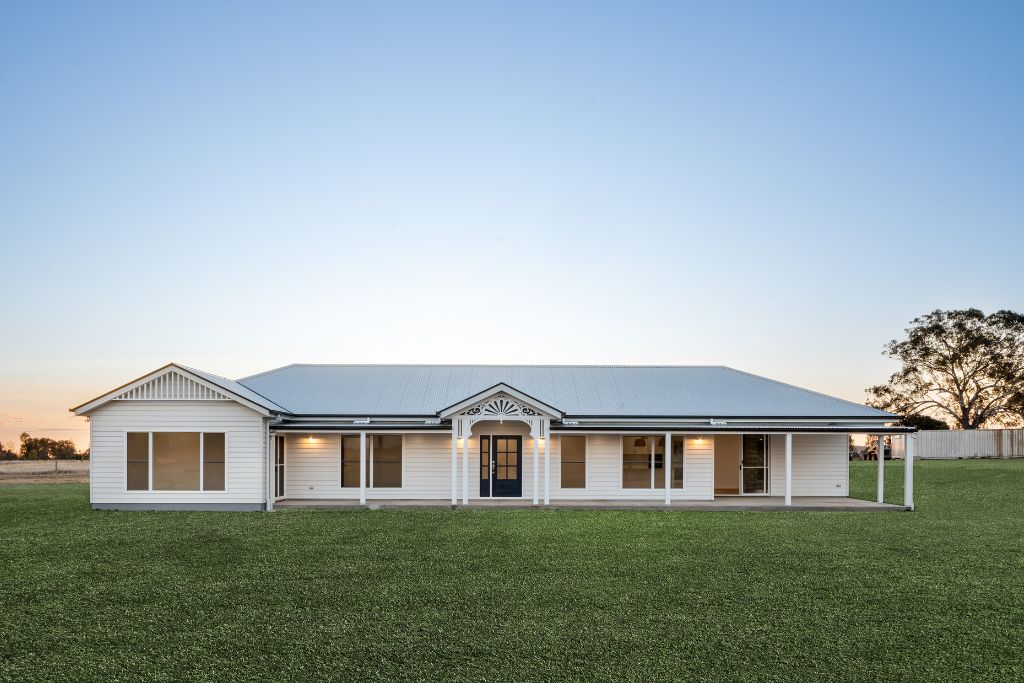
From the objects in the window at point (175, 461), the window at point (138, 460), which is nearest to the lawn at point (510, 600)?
the window at point (138, 460)

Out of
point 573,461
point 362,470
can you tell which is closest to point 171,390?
point 362,470

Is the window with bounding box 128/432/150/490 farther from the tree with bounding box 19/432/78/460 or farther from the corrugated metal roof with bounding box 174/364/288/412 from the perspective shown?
the tree with bounding box 19/432/78/460

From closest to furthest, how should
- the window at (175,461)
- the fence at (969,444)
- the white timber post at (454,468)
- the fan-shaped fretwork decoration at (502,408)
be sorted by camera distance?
the white timber post at (454,468), the window at (175,461), the fan-shaped fretwork decoration at (502,408), the fence at (969,444)

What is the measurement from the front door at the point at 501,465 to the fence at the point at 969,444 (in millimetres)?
36394

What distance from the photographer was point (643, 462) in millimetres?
22109

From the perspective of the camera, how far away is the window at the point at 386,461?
2197 cm

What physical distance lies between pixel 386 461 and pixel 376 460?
297 mm

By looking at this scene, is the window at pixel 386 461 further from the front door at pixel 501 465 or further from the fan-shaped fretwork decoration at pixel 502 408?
the fan-shaped fretwork decoration at pixel 502 408

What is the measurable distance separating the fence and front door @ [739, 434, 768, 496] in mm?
30983

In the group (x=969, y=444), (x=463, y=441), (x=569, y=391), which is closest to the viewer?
(x=463, y=441)

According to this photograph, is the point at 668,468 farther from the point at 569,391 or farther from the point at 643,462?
the point at 569,391

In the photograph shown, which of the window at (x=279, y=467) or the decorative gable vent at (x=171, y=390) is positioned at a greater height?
the decorative gable vent at (x=171, y=390)

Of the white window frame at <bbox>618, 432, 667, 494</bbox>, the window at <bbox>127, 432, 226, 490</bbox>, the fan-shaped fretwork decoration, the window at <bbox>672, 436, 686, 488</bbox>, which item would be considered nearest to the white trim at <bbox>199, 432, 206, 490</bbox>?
the window at <bbox>127, 432, 226, 490</bbox>

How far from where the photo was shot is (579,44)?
21.0m
